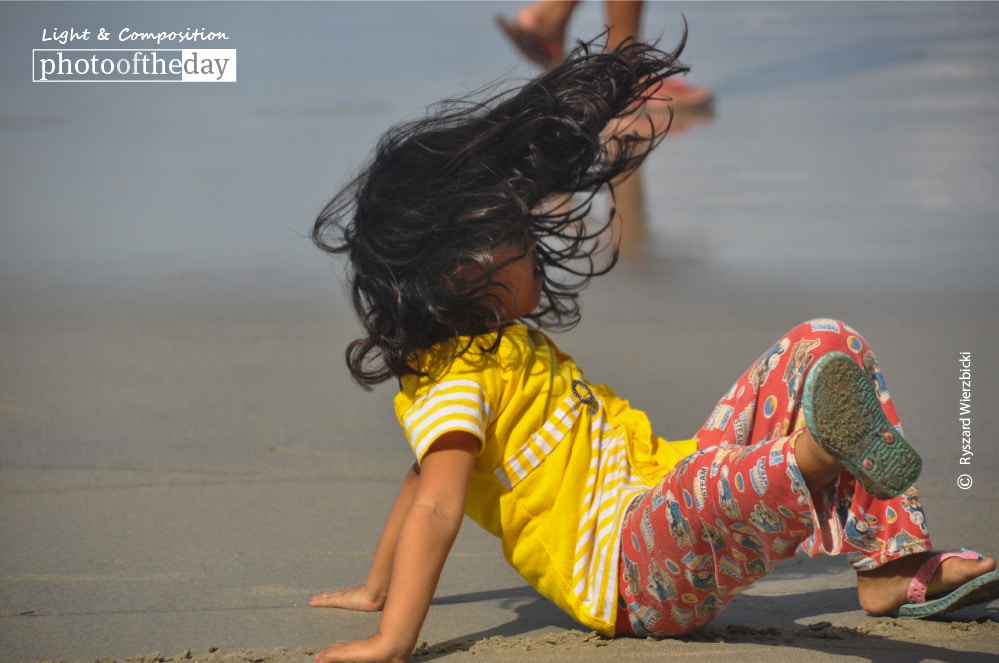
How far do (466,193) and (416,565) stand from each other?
0.67 m

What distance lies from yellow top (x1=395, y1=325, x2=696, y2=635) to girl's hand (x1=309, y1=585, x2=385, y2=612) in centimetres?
30

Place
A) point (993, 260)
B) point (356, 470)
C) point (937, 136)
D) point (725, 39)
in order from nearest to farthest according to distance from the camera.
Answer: point (356, 470) → point (993, 260) → point (937, 136) → point (725, 39)

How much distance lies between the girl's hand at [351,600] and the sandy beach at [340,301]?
0.08 feet

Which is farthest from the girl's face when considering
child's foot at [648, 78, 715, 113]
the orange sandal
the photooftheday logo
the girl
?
child's foot at [648, 78, 715, 113]

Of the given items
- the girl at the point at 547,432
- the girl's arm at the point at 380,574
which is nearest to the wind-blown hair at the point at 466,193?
the girl at the point at 547,432

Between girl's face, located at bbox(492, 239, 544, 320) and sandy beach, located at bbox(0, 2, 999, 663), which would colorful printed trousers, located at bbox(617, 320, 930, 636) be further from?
girl's face, located at bbox(492, 239, 544, 320)

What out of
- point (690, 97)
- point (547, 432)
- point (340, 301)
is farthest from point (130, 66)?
point (547, 432)

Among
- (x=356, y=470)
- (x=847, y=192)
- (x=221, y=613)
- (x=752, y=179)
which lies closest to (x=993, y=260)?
(x=847, y=192)

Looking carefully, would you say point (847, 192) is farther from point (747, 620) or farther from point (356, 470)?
point (747, 620)

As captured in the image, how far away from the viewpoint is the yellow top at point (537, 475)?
1.99 m

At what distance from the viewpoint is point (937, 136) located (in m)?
5.99

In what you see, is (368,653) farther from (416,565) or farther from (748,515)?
(748,515)

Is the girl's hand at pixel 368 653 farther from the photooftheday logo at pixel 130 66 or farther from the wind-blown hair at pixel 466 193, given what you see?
the photooftheday logo at pixel 130 66

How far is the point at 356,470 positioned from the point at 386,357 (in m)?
1.00
